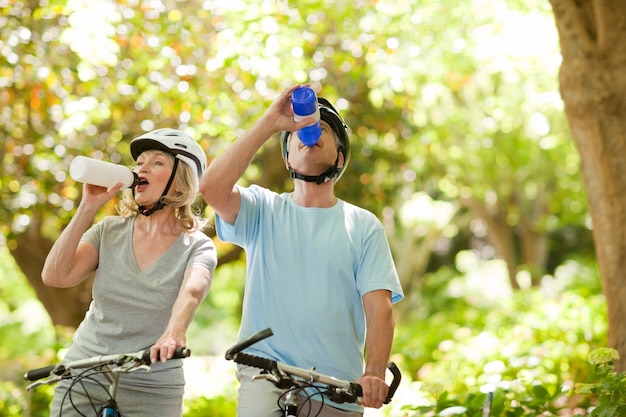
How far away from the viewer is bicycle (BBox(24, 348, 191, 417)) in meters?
3.46

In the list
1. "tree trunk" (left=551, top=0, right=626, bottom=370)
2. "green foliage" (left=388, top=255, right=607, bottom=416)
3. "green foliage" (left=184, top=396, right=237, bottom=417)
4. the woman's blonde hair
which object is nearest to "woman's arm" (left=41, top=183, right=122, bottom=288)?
the woman's blonde hair

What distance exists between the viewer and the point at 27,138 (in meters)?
10.0

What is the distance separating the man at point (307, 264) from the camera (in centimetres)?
379

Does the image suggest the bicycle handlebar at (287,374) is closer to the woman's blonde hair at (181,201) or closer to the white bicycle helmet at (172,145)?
the woman's blonde hair at (181,201)

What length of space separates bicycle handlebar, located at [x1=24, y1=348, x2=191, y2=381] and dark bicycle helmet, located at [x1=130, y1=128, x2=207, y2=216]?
2.78 feet

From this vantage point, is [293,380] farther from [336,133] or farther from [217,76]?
[217,76]

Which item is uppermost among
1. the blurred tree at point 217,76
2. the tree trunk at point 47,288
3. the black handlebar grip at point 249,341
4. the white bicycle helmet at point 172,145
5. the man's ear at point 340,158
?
the blurred tree at point 217,76

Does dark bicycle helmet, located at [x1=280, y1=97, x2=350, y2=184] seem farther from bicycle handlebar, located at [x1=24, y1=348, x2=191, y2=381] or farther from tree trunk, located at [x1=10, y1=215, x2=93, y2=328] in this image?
tree trunk, located at [x1=10, y1=215, x2=93, y2=328]

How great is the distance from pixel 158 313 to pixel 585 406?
137 inches

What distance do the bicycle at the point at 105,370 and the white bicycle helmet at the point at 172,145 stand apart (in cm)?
99

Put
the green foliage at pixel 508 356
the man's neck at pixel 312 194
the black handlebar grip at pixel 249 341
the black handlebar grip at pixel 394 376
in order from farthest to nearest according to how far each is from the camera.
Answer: the green foliage at pixel 508 356
the man's neck at pixel 312 194
the black handlebar grip at pixel 394 376
the black handlebar grip at pixel 249 341

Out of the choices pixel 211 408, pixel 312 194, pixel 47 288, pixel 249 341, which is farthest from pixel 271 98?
pixel 249 341

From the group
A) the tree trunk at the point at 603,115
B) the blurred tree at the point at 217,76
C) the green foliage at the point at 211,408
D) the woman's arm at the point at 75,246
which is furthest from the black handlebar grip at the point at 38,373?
the blurred tree at the point at 217,76

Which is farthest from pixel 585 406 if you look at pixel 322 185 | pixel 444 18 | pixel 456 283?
pixel 456 283
